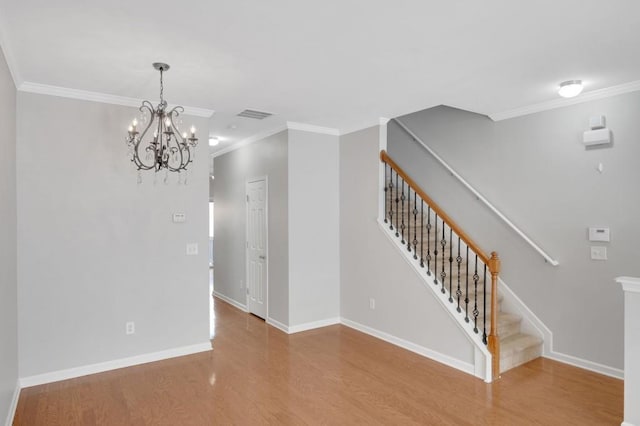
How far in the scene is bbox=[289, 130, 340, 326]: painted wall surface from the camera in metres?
5.11

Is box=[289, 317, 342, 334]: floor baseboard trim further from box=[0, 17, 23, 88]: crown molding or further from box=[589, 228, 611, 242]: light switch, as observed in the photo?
box=[0, 17, 23, 88]: crown molding

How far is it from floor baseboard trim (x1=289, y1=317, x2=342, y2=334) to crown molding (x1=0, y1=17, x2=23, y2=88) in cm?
377

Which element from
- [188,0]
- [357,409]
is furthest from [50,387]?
[188,0]

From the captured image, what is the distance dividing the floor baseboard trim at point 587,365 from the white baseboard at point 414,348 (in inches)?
41.5

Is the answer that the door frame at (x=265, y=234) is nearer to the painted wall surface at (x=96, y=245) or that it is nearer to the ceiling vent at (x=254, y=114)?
the ceiling vent at (x=254, y=114)

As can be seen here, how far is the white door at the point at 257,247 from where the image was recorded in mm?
5598

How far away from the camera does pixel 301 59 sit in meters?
2.98

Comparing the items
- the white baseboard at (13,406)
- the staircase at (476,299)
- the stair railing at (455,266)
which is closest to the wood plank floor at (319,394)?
the white baseboard at (13,406)

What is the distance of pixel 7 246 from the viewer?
9.52ft

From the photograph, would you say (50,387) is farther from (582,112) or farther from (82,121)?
(582,112)

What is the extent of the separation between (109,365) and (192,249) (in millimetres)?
1356

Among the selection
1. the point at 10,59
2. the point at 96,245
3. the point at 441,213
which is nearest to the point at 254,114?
the point at 96,245

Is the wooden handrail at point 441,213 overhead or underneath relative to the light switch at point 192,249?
overhead

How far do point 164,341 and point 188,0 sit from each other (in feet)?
11.0
